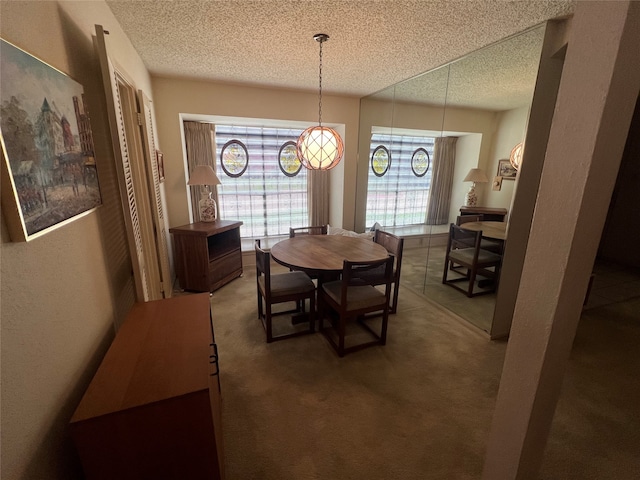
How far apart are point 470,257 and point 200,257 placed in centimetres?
314

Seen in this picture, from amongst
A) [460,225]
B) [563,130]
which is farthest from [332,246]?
[563,130]

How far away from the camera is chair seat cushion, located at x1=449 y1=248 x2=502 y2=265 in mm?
2871

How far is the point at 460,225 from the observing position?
10.2 ft

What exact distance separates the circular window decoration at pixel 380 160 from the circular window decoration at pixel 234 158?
6.68 ft

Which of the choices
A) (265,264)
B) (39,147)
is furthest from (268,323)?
(39,147)

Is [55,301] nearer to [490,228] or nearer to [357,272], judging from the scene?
[357,272]

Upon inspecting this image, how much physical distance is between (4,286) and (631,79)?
5.61 feet

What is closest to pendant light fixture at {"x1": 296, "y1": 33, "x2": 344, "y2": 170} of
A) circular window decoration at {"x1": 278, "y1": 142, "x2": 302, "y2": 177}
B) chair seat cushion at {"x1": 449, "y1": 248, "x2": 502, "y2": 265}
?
chair seat cushion at {"x1": 449, "y1": 248, "x2": 502, "y2": 265}

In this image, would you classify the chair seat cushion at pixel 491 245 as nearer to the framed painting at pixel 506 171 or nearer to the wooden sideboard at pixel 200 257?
the framed painting at pixel 506 171

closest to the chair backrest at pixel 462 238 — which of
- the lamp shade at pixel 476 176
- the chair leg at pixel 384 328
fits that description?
the lamp shade at pixel 476 176

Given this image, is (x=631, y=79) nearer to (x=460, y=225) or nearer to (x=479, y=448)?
(x=479, y=448)

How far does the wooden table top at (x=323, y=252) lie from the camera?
224cm

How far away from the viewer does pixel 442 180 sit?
3.30 meters

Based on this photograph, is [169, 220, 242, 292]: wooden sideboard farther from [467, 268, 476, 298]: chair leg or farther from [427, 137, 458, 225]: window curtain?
[467, 268, 476, 298]: chair leg
